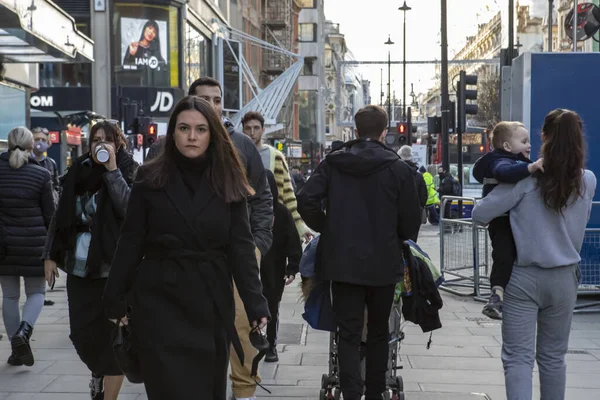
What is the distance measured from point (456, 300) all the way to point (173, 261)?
817cm

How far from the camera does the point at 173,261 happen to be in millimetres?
4035

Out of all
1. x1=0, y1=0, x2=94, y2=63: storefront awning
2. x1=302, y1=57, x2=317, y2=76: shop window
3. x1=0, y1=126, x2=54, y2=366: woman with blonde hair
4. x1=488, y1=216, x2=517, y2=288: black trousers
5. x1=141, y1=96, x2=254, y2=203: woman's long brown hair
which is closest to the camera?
x1=141, y1=96, x2=254, y2=203: woman's long brown hair

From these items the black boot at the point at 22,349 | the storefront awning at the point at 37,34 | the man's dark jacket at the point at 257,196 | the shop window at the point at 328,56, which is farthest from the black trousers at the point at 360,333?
the shop window at the point at 328,56

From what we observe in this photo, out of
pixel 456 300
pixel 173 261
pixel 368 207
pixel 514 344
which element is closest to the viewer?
pixel 173 261

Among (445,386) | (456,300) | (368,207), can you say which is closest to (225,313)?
(368,207)

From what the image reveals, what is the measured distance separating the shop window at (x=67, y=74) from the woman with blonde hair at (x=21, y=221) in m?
27.8

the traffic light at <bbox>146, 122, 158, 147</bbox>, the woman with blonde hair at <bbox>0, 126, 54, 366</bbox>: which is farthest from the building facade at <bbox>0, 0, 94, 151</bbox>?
the traffic light at <bbox>146, 122, 158, 147</bbox>

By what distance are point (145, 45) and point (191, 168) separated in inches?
1252

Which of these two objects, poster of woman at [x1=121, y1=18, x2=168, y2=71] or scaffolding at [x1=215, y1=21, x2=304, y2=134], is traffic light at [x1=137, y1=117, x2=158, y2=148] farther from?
scaffolding at [x1=215, y1=21, x2=304, y2=134]

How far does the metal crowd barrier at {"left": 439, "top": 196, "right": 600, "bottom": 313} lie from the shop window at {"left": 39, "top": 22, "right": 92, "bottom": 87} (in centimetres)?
2404

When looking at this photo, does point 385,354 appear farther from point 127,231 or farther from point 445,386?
point 127,231

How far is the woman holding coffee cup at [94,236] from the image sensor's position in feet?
17.9

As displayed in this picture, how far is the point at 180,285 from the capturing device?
3998 mm

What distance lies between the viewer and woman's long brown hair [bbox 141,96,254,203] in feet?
13.5
